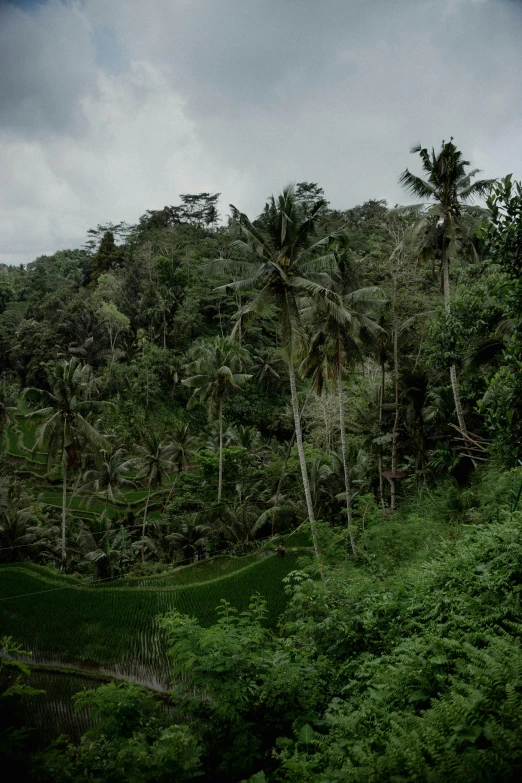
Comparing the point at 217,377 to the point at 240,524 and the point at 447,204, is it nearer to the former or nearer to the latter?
the point at 240,524

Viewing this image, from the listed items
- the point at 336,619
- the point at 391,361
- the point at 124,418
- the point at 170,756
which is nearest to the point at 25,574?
the point at 336,619

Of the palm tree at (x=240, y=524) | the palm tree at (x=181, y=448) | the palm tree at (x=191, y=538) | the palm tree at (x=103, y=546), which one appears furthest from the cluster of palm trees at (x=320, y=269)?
the palm tree at (x=181, y=448)

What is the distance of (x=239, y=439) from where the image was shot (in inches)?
1024

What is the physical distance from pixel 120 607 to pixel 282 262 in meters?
10.5

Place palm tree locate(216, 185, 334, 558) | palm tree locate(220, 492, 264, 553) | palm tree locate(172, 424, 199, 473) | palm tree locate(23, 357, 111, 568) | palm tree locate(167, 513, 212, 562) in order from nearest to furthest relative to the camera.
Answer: palm tree locate(216, 185, 334, 558) → palm tree locate(23, 357, 111, 568) → palm tree locate(220, 492, 264, 553) → palm tree locate(167, 513, 212, 562) → palm tree locate(172, 424, 199, 473)

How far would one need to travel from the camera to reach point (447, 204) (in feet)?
47.9

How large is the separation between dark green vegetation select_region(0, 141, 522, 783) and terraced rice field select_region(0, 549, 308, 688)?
7 centimetres

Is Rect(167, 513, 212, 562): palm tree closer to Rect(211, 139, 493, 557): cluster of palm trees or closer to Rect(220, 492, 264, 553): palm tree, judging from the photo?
Rect(220, 492, 264, 553): palm tree

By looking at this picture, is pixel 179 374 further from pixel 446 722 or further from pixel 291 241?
pixel 446 722

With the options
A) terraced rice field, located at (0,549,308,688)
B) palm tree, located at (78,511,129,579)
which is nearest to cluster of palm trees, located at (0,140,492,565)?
palm tree, located at (78,511,129,579)

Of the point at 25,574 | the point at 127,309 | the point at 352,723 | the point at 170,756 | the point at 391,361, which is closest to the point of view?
the point at 170,756

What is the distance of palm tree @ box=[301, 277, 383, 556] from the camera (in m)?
14.7

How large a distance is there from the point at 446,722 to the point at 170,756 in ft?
6.61

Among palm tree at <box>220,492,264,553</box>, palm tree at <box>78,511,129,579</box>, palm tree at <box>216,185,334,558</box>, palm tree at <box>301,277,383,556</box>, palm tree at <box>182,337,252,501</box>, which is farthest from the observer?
palm tree at <box>182,337,252,501</box>
